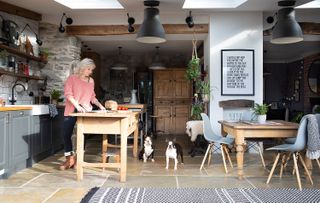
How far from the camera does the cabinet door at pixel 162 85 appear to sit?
10.9 meters

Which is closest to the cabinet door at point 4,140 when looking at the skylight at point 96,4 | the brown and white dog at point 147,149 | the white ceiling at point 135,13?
the brown and white dog at point 147,149

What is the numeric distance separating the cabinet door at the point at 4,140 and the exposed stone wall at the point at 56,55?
9.65ft

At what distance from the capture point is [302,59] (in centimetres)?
1173

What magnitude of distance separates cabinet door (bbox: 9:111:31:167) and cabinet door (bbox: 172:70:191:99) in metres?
6.45

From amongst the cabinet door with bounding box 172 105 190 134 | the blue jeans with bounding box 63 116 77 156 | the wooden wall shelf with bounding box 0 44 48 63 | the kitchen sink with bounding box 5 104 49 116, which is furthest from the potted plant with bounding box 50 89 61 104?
the cabinet door with bounding box 172 105 190 134

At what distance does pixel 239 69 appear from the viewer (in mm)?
6547

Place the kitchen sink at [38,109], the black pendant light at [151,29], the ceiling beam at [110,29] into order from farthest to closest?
the ceiling beam at [110,29], the kitchen sink at [38,109], the black pendant light at [151,29]

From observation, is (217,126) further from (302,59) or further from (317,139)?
(302,59)

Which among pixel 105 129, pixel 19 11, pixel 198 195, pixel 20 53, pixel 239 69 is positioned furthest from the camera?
pixel 239 69

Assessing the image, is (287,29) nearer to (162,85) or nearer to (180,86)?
(180,86)

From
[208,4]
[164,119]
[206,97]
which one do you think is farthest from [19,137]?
[164,119]

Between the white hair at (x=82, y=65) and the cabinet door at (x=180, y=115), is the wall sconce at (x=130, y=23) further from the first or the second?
the cabinet door at (x=180, y=115)

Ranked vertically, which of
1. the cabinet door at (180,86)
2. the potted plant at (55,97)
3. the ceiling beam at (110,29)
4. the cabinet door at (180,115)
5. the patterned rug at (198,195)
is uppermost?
the ceiling beam at (110,29)

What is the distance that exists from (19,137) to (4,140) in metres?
0.43
